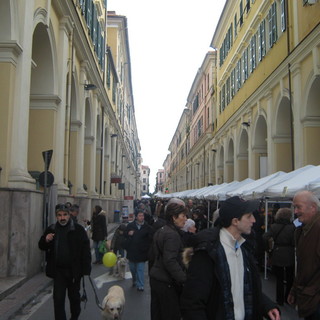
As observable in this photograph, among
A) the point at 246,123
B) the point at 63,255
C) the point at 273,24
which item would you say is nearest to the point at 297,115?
the point at 273,24

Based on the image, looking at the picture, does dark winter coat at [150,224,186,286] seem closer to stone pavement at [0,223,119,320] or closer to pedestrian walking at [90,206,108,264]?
stone pavement at [0,223,119,320]

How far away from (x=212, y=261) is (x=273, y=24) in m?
20.0

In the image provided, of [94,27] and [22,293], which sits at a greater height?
[94,27]

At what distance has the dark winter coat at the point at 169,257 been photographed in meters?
4.67

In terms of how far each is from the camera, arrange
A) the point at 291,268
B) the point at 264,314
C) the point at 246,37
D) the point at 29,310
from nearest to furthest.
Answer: the point at 264,314, the point at 29,310, the point at 291,268, the point at 246,37

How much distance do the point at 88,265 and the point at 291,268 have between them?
4.03 metres

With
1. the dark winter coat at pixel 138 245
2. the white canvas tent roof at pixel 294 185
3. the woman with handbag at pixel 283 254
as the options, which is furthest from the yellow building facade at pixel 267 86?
the dark winter coat at pixel 138 245

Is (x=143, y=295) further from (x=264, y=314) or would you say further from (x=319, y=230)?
(x=264, y=314)

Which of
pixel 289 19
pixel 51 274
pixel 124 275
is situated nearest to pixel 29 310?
pixel 51 274

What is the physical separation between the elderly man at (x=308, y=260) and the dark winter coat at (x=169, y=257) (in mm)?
1138

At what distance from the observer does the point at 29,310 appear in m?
7.53

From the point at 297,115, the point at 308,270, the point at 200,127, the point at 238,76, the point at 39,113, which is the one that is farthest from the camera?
the point at 200,127

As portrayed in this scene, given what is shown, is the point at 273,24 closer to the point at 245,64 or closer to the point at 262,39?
the point at 262,39

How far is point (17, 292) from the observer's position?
27.7 feet
